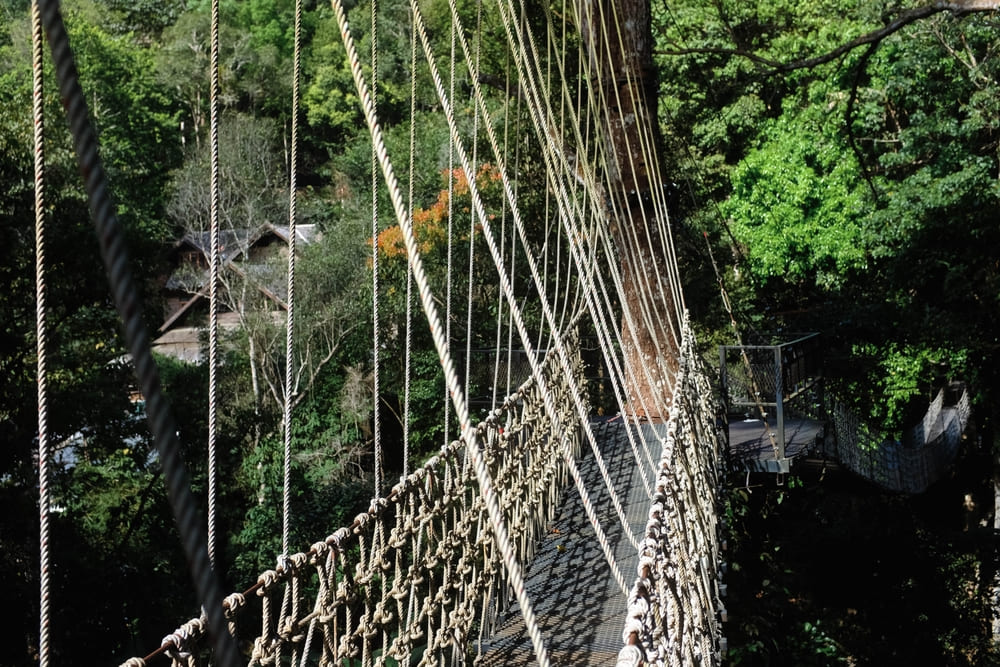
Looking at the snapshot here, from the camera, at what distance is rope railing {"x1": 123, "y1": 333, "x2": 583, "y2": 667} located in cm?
187

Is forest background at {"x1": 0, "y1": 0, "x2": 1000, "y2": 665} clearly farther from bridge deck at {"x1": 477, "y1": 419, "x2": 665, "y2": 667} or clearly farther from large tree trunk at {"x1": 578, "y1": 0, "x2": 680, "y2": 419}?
bridge deck at {"x1": 477, "y1": 419, "x2": 665, "y2": 667}

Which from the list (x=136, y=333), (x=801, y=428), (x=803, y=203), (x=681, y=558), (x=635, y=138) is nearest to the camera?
(x=136, y=333)

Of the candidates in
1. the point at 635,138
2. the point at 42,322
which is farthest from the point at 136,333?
the point at 635,138

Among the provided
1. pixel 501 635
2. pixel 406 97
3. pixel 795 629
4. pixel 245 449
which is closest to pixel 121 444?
pixel 245 449

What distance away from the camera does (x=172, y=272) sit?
619 inches

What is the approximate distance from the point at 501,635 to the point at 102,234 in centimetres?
234

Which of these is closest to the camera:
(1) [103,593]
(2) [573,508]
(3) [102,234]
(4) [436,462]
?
(3) [102,234]

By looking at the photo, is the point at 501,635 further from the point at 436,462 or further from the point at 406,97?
the point at 406,97

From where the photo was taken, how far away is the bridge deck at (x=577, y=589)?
250 cm

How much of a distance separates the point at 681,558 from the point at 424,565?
2.15ft

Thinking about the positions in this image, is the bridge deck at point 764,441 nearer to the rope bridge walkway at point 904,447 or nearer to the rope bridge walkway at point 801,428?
the rope bridge walkway at point 801,428

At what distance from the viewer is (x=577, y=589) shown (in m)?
2.91

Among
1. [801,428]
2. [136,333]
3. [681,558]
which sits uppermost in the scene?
[136,333]

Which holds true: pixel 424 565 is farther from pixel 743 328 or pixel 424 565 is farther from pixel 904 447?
pixel 743 328
